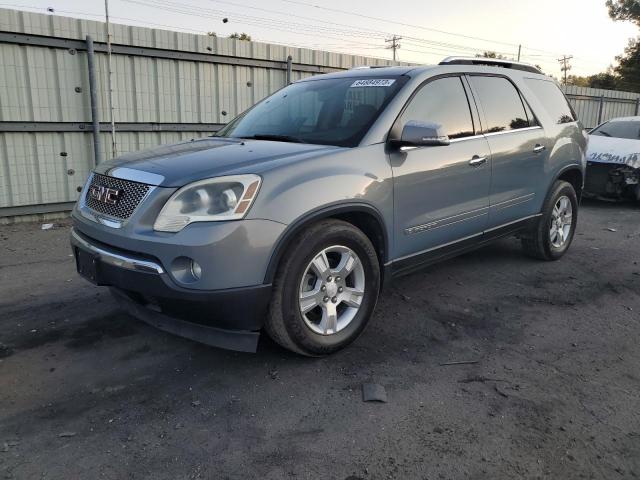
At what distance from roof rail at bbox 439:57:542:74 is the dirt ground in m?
1.95

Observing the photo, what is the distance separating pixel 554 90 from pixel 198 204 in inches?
171

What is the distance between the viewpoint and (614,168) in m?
8.79

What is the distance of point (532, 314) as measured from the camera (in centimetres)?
414

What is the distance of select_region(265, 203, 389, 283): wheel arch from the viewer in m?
2.84

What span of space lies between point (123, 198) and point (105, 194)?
223mm

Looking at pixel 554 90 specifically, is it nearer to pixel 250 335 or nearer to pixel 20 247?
pixel 250 335

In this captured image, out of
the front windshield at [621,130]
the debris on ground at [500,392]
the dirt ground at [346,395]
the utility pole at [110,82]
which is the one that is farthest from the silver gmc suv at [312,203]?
the front windshield at [621,130]

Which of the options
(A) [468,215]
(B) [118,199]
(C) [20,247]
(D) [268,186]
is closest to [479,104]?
(A) [468,215]

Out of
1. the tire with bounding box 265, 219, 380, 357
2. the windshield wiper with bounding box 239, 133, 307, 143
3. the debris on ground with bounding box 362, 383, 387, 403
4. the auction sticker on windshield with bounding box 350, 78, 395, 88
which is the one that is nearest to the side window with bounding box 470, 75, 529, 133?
the auction sticker on windshield with bounding box 350, 78, 395, 88

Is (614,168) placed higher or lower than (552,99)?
lower

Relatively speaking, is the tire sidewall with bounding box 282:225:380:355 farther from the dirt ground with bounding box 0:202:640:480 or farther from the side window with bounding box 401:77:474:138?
the side window with bounding box 401:77:474:138

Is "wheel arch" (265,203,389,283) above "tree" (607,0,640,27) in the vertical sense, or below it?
below

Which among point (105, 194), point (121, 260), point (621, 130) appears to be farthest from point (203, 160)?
point (621, 130)

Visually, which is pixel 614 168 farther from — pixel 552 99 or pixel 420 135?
pixel 420 135
